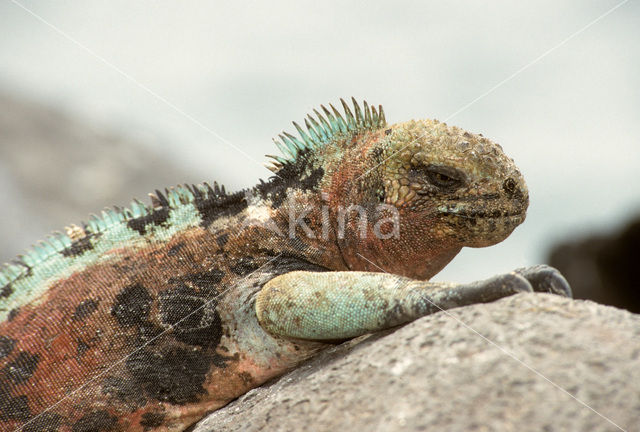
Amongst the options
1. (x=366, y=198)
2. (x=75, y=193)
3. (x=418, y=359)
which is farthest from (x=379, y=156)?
(x=75, y=193)

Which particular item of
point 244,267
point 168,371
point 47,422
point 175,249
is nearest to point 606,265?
point 244,267

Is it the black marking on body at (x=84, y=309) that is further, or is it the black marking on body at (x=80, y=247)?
the black marking on body at (x=80, y=247)

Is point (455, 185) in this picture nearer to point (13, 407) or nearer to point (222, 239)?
point (222, 239)

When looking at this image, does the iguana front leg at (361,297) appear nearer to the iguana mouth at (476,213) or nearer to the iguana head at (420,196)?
the iguana head at (420,196)

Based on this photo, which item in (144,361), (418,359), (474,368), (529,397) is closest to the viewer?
(529,397)

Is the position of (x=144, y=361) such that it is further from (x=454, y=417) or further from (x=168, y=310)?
(x=454, y=417)

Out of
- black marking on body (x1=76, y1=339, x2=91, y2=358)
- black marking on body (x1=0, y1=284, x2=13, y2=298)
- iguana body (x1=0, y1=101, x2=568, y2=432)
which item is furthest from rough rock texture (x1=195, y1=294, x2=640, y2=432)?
black marking on body (x1=0, y1=284, x2=13, y2=298)

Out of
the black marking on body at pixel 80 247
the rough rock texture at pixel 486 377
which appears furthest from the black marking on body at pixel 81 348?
the rough rock texture at pixel 486 377
